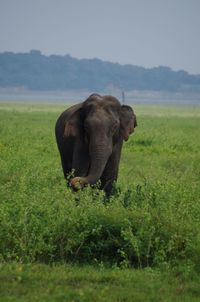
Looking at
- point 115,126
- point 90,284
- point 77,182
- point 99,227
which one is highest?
point 115,126

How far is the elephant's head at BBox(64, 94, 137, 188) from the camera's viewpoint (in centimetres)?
1073

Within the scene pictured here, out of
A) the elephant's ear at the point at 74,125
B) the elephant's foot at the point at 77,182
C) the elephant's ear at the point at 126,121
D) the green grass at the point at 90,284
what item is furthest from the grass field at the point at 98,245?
the elephant's ear at the point at 126,121

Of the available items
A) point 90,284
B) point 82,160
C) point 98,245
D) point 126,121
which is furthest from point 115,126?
point 90,284

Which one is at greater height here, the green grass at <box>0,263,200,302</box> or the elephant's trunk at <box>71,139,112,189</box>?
the elephant's trunk at <box>71,139,112,189</box>

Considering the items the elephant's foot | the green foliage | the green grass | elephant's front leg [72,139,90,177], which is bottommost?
the green grass

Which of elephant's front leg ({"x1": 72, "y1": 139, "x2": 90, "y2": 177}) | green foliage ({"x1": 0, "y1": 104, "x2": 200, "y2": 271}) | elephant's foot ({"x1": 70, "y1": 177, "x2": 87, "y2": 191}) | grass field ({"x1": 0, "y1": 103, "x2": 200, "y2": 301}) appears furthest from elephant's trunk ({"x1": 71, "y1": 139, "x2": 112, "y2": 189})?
green foliage ({"x1": 0, "y1": 104, "x2": 200, "y2": 271})

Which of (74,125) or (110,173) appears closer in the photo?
(74,125)

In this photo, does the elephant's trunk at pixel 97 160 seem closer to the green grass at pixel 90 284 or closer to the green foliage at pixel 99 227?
the green foliage at pixel 99 227

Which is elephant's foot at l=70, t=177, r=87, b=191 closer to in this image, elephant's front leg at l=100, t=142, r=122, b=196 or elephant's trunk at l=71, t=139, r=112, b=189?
elephant's trunk at l=71, t=139, r=112, b=189

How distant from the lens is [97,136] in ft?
35.5

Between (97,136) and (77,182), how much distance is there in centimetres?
112

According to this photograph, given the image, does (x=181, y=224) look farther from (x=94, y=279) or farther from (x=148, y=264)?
(x=94, y=279)

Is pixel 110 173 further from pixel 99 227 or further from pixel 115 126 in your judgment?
pixel 99 227

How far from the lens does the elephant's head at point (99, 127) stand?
10727 mm
